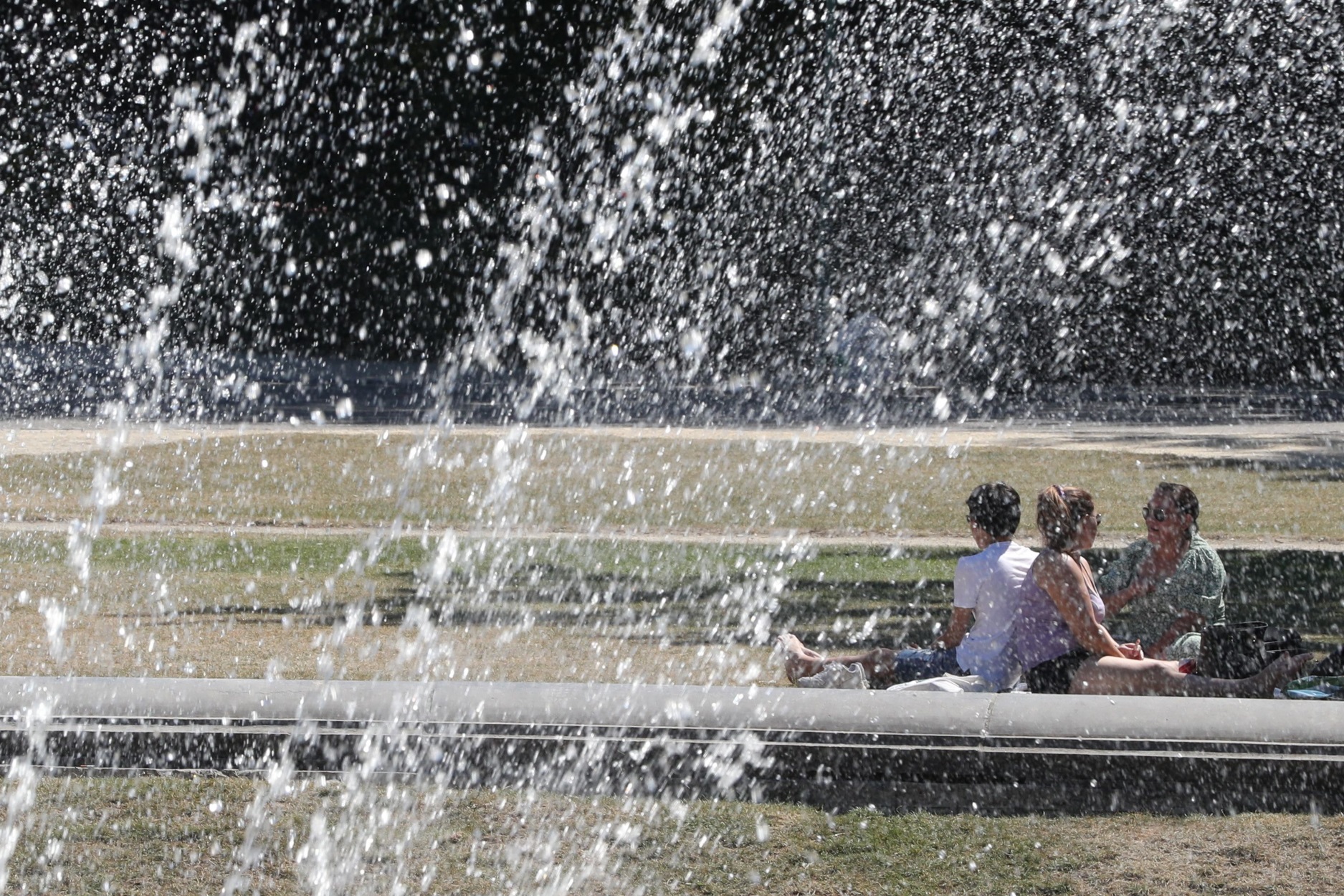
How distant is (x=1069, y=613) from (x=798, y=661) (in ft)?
3.13

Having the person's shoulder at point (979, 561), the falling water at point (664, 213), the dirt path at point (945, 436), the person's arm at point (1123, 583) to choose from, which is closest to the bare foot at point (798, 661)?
the person's shoulder at point (979, 561)

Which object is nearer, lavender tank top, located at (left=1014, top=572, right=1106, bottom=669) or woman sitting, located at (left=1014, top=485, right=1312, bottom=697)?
woman sitting, located at (left=1014, top=485, right=1312, bottom=697)

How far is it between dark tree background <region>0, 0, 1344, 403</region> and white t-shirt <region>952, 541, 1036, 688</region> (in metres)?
17.5

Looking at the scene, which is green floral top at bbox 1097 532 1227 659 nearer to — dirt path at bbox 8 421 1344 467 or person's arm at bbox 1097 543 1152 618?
person's arm at bbox 1097 543 1152 618

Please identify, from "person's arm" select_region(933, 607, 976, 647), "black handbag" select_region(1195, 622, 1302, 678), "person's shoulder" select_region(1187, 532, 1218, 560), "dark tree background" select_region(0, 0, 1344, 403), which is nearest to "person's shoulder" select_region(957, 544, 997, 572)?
"person's arm" select_region(933, 607, 976, 647)

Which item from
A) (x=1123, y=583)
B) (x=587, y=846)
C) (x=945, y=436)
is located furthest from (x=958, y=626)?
(x=945, y=436)

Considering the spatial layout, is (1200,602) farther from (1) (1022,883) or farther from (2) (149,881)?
(2) (149,881)

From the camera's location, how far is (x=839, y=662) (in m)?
5.73

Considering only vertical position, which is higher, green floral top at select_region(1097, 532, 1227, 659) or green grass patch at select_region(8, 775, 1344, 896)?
green floral top at select_region(1097, 532, 1227, 659)

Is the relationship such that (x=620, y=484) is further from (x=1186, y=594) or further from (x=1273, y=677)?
(x=1273, y=677)

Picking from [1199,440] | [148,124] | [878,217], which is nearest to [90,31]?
[148,124]

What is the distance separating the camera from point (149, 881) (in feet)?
13.9

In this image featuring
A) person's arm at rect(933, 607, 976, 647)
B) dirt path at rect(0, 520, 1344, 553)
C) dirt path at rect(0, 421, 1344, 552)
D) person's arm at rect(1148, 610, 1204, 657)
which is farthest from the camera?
dirt path at rect(0, 421, 1344, 552)

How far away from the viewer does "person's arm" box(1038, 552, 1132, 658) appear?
5316 mm
